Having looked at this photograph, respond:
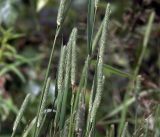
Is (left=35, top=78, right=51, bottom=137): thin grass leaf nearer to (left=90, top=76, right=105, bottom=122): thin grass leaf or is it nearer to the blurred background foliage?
(left=90, top=76, right=105, bottom=122): thin grass leaf

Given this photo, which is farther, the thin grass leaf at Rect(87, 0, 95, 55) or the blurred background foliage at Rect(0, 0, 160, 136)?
the blurred background foliage at Rect(0, 0, 160, 136)

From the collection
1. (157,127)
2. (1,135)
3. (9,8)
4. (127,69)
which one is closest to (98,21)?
(127,69)

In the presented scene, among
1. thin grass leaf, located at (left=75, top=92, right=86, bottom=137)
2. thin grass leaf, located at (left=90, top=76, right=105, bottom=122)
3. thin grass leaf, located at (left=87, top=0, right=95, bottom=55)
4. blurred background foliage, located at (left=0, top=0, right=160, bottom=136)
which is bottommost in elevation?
blurred background foliage, located at (left=0, top=0, right=160, bottom=136)

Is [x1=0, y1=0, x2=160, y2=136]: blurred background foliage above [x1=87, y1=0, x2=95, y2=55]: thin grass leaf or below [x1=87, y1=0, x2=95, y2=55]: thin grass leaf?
below

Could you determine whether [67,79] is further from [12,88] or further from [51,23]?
[51,23]

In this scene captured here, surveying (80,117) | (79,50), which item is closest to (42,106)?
(80,117)

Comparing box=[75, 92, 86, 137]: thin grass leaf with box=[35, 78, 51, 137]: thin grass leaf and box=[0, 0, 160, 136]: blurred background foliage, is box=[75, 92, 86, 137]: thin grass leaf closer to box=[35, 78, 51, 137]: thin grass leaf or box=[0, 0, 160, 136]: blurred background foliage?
box=[35, 78, 51, 137]: thin grass leaf

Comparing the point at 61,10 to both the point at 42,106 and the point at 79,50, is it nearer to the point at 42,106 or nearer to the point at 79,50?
the point at 42,106

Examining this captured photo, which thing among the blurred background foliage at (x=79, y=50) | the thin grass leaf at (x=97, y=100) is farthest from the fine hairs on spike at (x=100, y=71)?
the blurred background foliage at (x=79, y=50)

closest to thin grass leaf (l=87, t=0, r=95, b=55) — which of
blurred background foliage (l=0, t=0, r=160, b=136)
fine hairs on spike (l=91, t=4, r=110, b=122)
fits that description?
fine hairs on spike (l=91, t=4, r=110, b=122)

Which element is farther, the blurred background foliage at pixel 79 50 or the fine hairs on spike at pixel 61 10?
the blurred background foliage at pixel 79 50

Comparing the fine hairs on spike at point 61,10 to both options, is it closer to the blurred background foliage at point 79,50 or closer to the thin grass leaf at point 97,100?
the thin grass leaf at point 97,100
